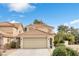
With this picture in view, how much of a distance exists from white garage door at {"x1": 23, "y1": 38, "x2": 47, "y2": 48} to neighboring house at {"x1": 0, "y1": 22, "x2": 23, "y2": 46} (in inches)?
9.2

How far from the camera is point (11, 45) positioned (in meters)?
8.66

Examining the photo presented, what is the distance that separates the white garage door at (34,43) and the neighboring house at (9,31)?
234 mm

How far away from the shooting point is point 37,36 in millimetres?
8758

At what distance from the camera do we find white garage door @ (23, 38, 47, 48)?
870cm

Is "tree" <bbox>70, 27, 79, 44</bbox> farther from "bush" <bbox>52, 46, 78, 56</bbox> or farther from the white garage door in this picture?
the white garage door

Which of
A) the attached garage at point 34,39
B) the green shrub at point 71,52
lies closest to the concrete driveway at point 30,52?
the attached garage at point 34,39

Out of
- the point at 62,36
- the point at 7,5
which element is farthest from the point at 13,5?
the point at 62,36

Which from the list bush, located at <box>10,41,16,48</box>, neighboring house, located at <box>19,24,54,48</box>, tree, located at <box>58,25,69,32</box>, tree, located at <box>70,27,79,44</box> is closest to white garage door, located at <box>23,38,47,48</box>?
neighboring house, located at <box>19,24,54,48</box>

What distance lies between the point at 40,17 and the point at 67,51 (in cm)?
90

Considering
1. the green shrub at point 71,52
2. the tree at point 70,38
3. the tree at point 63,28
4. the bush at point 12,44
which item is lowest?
the green shrub at point 71,52

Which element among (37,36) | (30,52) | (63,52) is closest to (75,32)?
(63,52)

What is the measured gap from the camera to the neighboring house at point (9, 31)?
864 cm

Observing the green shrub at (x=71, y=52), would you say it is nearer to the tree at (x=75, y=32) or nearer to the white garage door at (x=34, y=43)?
the tree at (x=75, y=32)

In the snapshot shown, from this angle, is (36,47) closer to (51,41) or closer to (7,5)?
(51,41)
